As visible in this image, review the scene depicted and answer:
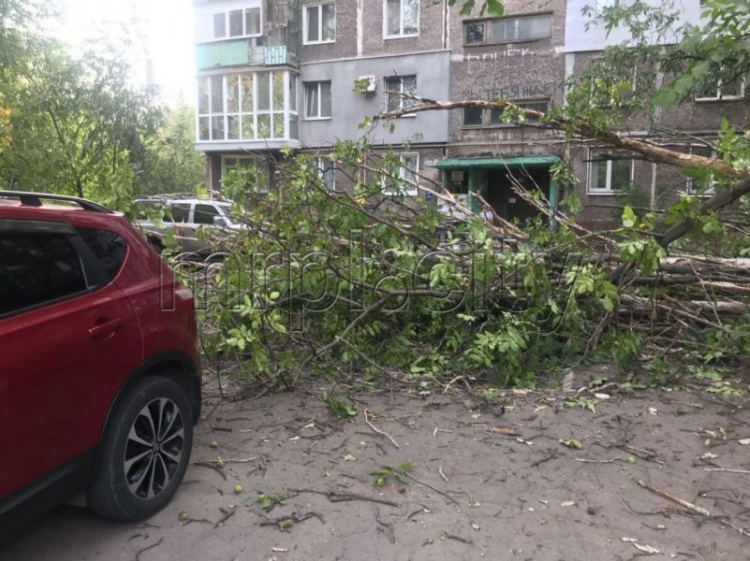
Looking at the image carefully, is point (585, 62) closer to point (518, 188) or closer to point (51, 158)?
point (518, 188)

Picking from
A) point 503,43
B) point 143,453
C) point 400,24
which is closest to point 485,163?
point 503,43

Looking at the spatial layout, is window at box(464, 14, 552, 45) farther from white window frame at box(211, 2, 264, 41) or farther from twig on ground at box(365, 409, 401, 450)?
twig on ground at box(365, 409, 401, 450)

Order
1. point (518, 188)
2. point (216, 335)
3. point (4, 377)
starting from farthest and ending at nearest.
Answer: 1. point (518, 188)
2. point (216, 335)
3. point (4, 377)

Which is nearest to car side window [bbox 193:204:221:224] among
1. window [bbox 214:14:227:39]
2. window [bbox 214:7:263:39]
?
window [bbox 214:7:263:39]

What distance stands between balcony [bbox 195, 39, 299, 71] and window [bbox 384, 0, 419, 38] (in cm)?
405

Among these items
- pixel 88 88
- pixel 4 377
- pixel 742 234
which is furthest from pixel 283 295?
pixel 88 88

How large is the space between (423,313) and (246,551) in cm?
350

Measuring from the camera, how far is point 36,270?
281 cm

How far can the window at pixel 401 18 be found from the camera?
23.2m

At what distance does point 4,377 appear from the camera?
237cm

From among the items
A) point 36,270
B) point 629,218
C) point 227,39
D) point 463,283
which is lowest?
point 463,283

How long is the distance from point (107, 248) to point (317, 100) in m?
22.9

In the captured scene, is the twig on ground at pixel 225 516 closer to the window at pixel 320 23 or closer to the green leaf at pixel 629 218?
the green leaf at pixel 629 218

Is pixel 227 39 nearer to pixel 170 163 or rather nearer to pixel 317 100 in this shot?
pixel 317 100
